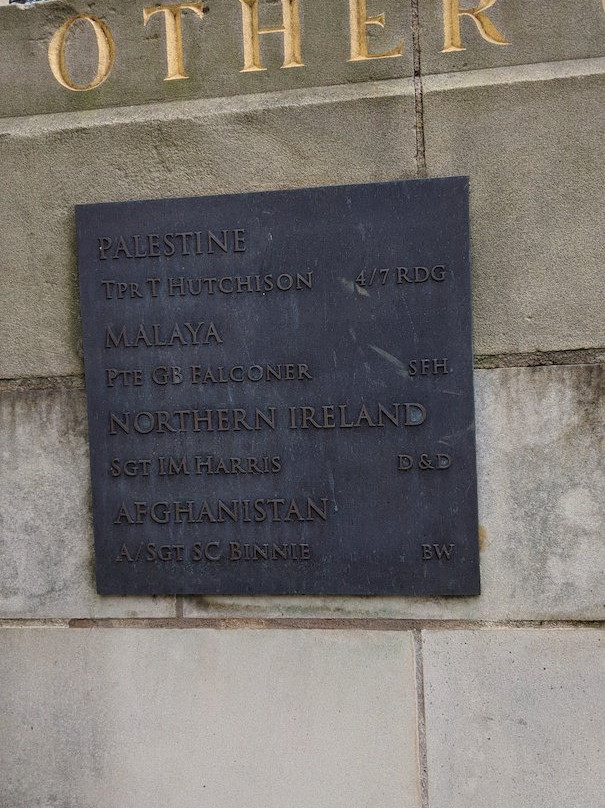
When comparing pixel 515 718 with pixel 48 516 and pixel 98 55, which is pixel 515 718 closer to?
pixel 48 516

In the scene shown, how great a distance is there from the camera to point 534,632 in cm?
310

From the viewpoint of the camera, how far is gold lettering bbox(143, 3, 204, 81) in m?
3.21

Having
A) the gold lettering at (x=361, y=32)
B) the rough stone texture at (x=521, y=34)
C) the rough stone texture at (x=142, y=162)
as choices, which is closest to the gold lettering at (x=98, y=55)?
the rough stone texture at (x=142, y=162)

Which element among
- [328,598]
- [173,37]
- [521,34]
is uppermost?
[173,37]

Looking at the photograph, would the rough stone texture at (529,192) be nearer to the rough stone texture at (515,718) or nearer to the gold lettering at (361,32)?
the gold lettering at (361,32)

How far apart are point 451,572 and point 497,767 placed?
2.34 ft

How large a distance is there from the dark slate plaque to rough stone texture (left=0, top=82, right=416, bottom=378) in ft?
0.36

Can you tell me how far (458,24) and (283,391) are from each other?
4.65 feet

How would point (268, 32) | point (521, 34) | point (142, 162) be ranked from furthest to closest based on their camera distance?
point (142, 162), point (268, 32), point (521, 34)

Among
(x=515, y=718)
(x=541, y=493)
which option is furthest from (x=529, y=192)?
(x=515, y=718)

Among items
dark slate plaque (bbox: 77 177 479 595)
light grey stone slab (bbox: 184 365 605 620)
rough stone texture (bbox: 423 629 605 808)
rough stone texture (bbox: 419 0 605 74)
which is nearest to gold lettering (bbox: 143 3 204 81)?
dark slate plaque (bbox: 77 177 479 595)

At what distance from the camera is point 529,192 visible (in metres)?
3.06

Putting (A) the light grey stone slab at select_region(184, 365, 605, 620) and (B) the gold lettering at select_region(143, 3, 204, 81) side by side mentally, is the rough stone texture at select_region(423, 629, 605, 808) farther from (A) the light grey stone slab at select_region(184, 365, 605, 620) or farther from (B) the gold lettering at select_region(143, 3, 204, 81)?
(B) the gold lettering at select_region(143, 3, 204, 81)

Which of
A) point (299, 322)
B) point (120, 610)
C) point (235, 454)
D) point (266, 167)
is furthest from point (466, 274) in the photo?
point (120, 610)
